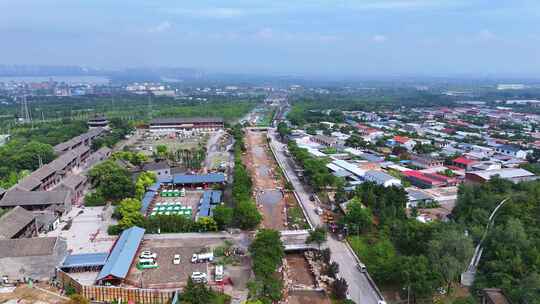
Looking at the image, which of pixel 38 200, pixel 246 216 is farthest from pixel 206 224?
pixel 38 200

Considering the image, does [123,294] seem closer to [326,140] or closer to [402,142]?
[326,140]

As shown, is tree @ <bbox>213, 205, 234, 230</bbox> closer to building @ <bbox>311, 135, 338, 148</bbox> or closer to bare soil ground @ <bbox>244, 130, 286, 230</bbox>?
bare soil ground @ <bbox>244, 130, 286, 230</bbox>

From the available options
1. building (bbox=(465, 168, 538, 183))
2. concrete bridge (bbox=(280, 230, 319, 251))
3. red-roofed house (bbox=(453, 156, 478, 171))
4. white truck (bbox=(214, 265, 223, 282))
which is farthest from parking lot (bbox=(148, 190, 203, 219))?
red-roofed house (bbox=(453, 156, 478, 171))

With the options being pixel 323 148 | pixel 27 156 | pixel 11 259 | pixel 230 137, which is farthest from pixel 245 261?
pixel 230 137

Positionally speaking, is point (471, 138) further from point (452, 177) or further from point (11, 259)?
point (11, 259)

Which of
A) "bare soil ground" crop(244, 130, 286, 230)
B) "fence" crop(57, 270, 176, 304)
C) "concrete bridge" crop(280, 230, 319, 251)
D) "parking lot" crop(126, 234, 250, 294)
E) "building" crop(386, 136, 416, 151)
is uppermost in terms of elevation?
"building" crop(386, 136, 416, 151)

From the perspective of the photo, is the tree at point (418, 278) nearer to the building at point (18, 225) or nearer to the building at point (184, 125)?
the building at point (18, 225)
